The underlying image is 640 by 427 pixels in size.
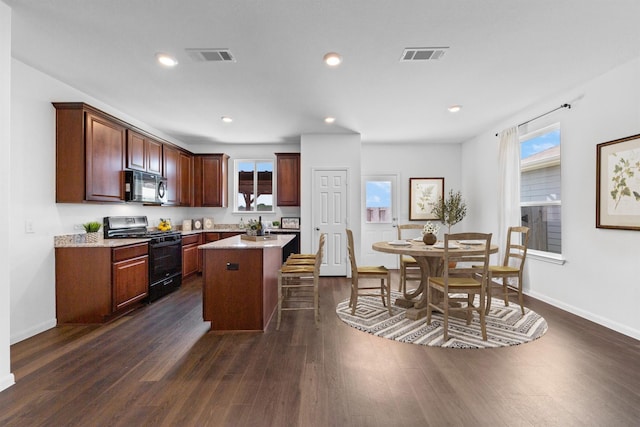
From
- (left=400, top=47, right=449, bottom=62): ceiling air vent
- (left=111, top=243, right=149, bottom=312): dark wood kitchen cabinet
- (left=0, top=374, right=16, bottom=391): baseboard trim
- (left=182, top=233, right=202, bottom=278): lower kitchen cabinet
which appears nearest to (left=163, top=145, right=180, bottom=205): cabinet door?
(left=182, top=233, right=202, bottom=278): lower kitchen cabinet

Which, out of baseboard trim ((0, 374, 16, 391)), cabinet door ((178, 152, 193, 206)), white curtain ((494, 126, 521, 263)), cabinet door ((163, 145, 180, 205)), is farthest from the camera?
cabinet door ((178, 152, 193, 206))

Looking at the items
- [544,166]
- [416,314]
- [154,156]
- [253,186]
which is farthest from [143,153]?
[544,166]

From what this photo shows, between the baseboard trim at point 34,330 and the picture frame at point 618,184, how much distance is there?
597 centimetres

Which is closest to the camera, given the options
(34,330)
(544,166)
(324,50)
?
(324,50)

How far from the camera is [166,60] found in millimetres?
2869

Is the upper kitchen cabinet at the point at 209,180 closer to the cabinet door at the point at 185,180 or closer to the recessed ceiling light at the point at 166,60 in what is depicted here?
the cabinet door at the point at 185,180

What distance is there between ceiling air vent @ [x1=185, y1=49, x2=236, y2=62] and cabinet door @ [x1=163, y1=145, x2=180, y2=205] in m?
2.75

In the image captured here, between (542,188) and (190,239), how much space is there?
5.73m

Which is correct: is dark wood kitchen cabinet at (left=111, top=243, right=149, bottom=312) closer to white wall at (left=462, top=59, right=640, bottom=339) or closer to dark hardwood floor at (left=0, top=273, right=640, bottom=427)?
dark hardwood floor at (left=0, top=273, right=640, bottom=427)

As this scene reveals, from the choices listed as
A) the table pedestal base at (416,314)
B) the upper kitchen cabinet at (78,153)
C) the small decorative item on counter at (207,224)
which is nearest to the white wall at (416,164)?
the table pedestal base at (416,314)

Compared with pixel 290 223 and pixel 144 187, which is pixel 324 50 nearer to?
pixel 144 187

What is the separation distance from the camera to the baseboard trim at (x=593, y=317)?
9.42 ft

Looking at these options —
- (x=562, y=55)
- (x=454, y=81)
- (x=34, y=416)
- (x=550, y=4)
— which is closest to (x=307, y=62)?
(x=454, y=81)

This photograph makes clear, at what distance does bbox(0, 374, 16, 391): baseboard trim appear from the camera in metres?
2.04
